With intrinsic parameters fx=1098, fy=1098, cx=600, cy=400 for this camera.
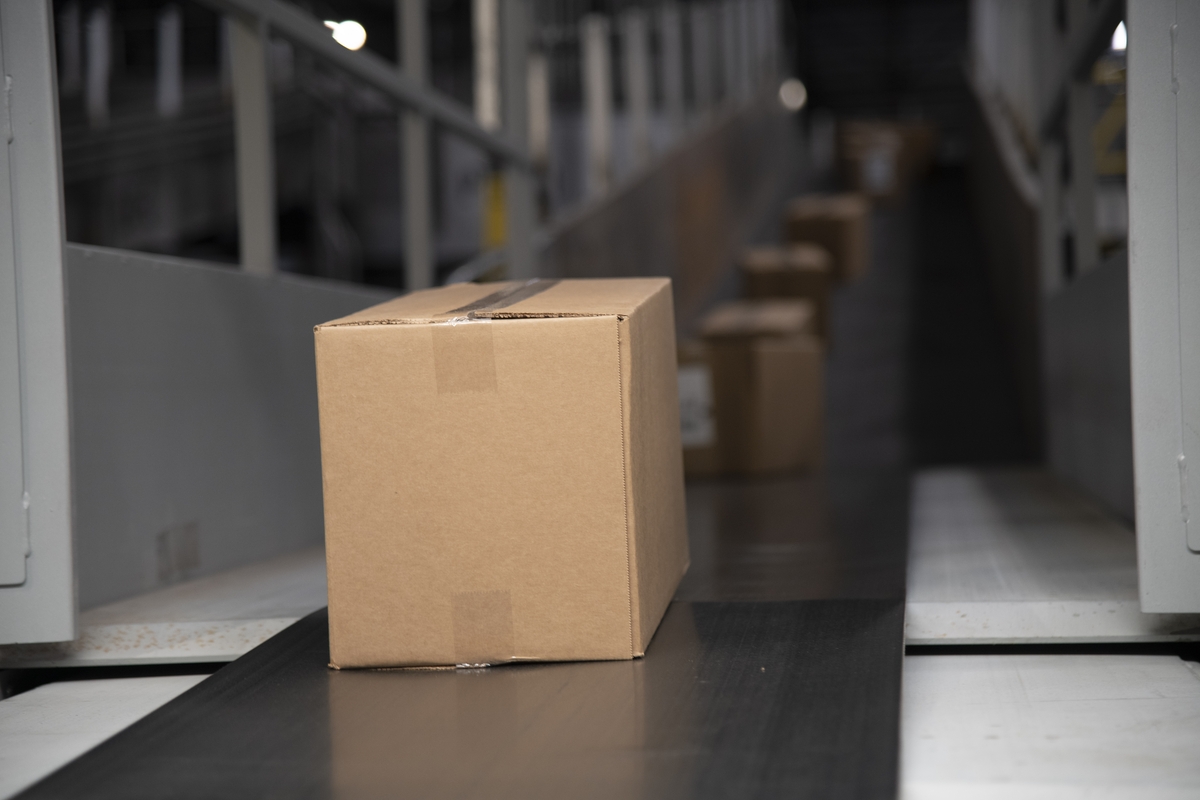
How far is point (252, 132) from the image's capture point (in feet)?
6.75

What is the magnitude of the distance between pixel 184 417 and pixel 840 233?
584 centimetres

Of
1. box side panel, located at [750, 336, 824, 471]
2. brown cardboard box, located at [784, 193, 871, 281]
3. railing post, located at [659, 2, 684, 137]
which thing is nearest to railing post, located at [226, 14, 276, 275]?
box side panel, located at [750, 336, 824, 471]

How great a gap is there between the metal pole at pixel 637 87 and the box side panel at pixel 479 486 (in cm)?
528

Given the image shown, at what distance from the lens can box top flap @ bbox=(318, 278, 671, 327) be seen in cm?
124

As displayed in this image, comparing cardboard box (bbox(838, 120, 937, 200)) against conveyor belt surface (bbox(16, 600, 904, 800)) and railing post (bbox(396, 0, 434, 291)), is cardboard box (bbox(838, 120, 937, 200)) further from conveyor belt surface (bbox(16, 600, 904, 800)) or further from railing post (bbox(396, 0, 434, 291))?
conveyor belt surface (bbox(16, 600, 904, 800))

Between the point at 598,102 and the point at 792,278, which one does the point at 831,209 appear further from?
the point at 598,102

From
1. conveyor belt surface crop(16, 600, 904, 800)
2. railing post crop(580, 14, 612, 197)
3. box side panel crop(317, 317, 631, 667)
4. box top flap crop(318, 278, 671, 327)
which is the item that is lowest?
conveyor belt surface crop(16, 600, 904, 800)

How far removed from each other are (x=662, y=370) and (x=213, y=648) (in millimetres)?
705

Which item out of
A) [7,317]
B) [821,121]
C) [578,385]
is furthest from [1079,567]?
[821,121]

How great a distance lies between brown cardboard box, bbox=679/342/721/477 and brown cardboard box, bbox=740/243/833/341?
2546 mm

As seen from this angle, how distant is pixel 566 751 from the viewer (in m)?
1.01

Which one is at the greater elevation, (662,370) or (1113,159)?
(1113,159)

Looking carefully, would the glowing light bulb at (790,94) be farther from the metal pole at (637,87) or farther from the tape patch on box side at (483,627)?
the tape patch on box side at (483,627)

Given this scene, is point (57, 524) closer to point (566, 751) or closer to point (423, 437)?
point (423, 437)
